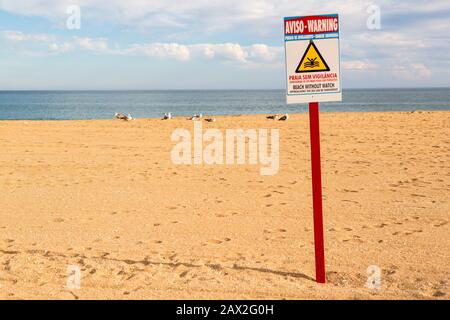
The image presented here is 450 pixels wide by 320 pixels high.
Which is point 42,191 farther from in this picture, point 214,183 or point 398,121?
point 398,121

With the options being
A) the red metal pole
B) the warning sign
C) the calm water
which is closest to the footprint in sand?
the red metal pole

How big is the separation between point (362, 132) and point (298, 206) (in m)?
12.0

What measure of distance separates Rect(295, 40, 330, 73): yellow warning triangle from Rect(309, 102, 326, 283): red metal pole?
330 millimetres

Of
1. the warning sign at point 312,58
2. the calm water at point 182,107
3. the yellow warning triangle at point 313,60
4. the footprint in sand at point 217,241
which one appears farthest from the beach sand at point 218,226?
the calm water at point 182,107

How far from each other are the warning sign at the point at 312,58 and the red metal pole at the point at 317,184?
17cm

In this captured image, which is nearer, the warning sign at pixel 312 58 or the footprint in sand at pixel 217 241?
the warning sign at pixel 312 58

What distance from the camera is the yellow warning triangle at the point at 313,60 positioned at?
4.31 meters

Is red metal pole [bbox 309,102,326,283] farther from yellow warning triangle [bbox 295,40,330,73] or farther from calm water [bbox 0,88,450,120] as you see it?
calm water [bbox 0,88,450,120]

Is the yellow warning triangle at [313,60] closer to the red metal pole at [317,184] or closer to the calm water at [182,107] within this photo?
the red metal pole at [317,184]

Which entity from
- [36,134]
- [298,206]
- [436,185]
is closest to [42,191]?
[298,206]

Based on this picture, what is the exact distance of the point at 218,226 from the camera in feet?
22.9

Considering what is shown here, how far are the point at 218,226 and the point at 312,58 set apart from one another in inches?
134

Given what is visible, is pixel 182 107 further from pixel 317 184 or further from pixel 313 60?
pixel 313 60

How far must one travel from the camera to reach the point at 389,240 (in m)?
6.20
